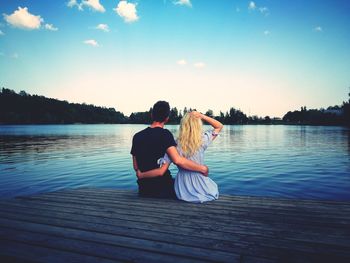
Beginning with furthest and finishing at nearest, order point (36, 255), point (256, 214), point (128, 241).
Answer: point (256, 214) < point (128, 241) < point (36, 255)

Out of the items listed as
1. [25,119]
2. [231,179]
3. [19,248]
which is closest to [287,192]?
[231,179]

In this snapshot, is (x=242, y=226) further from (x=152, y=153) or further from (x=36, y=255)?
(x=36, y=255)

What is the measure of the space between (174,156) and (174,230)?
1419mm

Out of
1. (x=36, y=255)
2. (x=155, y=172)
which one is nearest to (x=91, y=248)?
(x=36, y=255)

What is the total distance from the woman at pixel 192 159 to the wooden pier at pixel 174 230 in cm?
27

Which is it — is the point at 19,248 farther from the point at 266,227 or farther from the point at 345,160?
Answer: the point at 345,160

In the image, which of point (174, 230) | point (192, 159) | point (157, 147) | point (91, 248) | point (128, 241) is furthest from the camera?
point (192, 159)

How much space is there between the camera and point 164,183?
5426mm

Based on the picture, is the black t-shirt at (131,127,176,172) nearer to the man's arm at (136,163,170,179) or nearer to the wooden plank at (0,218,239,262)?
the man's arm at (136,163,170,179)

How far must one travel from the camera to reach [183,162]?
478cm

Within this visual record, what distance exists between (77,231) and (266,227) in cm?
285

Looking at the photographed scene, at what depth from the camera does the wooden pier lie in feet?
9.75

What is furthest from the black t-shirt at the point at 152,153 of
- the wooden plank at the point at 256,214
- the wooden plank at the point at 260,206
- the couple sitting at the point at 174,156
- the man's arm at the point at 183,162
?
the wooden plank at the point at 256,214

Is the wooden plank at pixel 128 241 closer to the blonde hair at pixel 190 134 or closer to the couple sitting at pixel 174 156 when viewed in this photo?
the couple sitting at pixel 174 156
